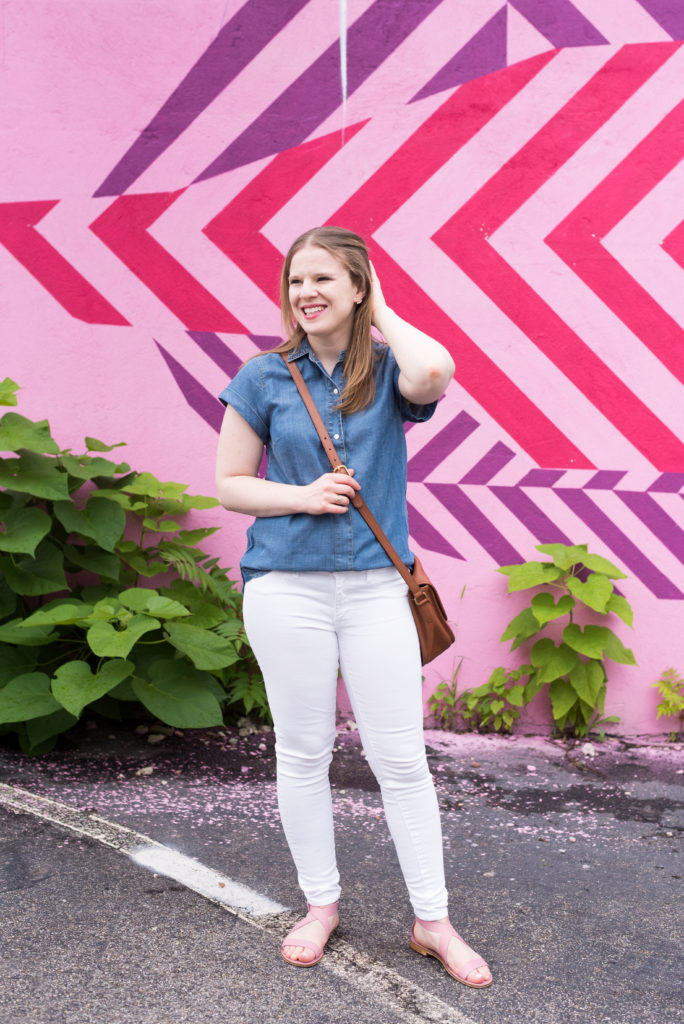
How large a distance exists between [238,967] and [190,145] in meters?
3.49

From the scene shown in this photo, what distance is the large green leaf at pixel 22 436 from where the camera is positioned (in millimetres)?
3777

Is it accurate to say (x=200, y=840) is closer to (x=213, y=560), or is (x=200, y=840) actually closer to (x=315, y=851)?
(x=315, y=851)

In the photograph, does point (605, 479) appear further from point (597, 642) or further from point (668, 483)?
point (597, 642)

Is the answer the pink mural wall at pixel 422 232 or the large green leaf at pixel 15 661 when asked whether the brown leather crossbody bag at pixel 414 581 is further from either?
the large green leaf at pixel 15 661

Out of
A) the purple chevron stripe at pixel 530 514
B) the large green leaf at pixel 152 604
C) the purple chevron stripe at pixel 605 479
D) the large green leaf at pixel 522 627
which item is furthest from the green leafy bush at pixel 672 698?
the large green leaf at pixel 152 604

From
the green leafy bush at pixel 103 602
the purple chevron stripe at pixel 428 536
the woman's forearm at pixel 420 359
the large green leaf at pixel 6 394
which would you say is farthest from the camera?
the purple chevron stripe at pixel 428 536

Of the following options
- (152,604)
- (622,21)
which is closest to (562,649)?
(152,604)

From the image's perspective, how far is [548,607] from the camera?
14.2 ft

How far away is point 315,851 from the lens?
8.58 ft

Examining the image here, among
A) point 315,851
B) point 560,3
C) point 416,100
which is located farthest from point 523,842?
point 560,3

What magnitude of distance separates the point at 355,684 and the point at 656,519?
2441 mm

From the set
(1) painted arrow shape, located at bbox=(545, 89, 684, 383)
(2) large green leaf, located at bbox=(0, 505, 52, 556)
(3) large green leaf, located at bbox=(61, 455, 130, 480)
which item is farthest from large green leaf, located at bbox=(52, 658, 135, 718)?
(1) painted arrow shape, located at bbox=(545, 89, 684, 383)

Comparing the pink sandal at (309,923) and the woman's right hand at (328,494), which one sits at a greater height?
the woman's right hand at (328,494)

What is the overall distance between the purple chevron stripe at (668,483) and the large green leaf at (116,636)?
7.75 ft
